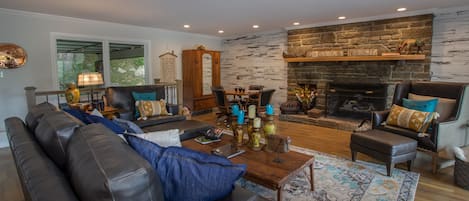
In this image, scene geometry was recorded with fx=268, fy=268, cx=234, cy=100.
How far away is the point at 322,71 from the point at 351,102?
955mm

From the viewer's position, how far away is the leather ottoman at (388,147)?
2992mm

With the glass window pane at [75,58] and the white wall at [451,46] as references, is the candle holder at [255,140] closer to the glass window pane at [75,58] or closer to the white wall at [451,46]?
the white wall at [451,46]

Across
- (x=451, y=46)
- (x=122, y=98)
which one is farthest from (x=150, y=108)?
(x=451, y=46)

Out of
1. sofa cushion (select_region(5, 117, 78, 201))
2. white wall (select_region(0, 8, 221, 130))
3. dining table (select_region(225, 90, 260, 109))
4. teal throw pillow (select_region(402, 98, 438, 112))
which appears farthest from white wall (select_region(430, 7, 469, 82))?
white wall (select_region(0, 8, 221, 130))

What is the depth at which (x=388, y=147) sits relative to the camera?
299cm

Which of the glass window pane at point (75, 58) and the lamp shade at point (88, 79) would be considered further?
the glass window pane at point (75, 58)

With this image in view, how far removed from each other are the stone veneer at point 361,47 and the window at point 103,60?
3.70 metres

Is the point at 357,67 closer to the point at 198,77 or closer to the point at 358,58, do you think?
the point at 358,58

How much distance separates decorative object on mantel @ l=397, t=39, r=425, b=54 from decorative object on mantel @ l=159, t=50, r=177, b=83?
5064mm

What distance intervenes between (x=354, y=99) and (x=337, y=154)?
2464 mm

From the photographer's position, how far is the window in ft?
17.1

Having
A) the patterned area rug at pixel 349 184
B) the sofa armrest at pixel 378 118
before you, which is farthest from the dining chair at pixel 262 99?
the patterned area rug at pixel 349 184

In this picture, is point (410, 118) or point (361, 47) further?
point (361, 47)

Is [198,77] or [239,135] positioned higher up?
[198,77]
